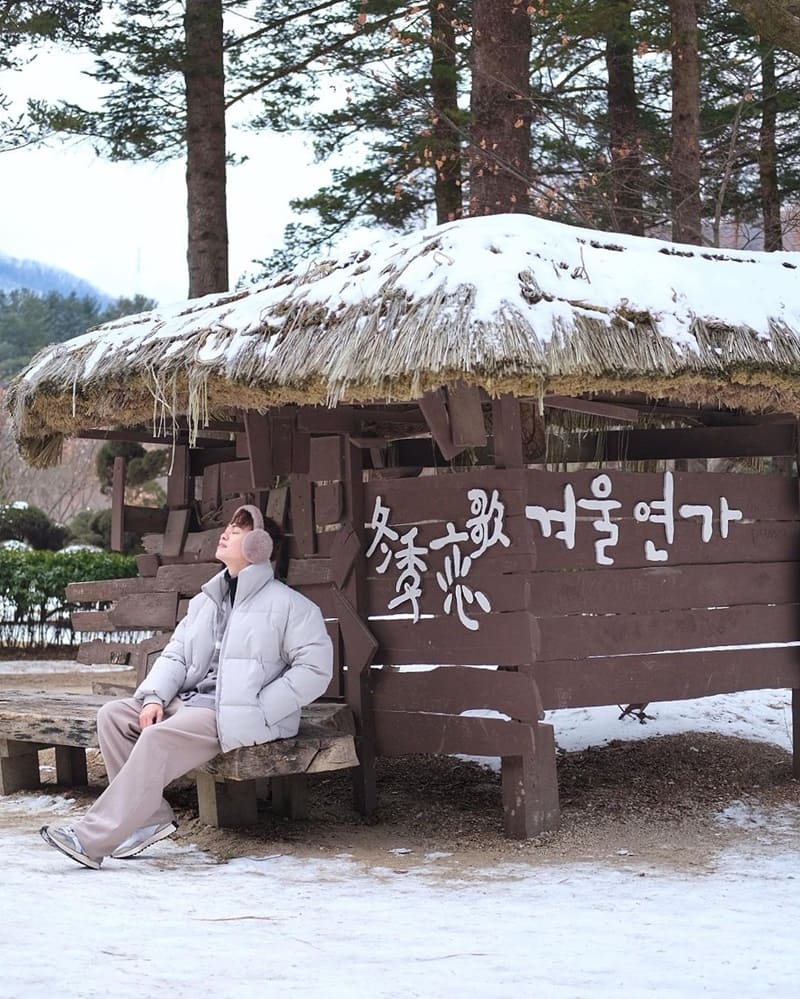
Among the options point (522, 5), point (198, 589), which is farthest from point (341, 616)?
point (522, 5)

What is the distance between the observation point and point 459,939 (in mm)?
4172

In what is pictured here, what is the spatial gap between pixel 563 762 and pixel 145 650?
2.68 meters

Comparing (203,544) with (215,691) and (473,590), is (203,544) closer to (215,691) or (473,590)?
(215,691)

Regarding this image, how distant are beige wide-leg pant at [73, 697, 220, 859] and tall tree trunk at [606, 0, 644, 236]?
650 centimetres

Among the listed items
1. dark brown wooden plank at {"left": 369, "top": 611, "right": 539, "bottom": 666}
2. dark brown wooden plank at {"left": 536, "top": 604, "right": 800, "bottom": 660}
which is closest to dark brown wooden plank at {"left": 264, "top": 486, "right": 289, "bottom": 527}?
dark brown wooden plank at {"left": 369, "top": 611, "right": 539, "bottom": 666}

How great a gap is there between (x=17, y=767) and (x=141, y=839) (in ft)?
7.14

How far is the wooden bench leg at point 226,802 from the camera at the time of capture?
6.06m

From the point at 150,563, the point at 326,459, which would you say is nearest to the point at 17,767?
the point at 150,563

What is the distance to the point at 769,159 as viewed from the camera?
12.6 metres

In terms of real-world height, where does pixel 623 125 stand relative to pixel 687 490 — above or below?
above

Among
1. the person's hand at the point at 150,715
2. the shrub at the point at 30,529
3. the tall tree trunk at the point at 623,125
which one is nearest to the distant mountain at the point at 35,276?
the shrub at the point at 30,529

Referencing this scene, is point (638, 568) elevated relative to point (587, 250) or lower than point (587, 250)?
lower

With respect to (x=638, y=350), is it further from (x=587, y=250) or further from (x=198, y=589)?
(x=198, y=589)

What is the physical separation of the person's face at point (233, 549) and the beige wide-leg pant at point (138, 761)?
2.19ft
